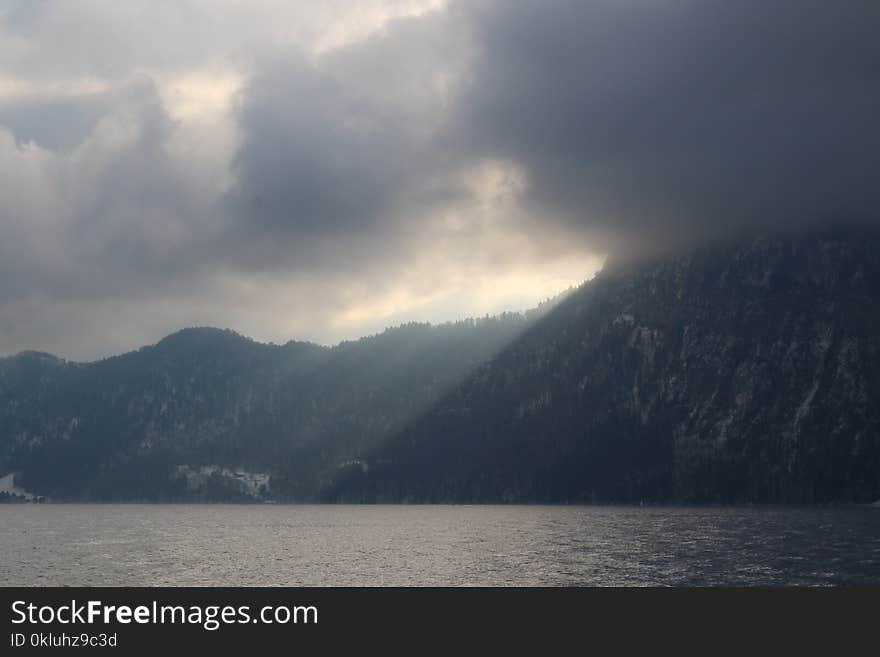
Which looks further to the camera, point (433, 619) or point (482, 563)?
point (482, 563)

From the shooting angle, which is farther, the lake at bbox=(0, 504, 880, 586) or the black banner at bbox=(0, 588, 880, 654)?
the lake at bbox=(0, 504, 880, 586)

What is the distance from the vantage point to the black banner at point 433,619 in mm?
75125

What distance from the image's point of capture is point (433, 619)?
95.9 metres

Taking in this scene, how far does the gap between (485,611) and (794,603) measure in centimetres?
3184

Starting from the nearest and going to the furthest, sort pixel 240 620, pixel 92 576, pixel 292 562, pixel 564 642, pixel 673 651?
pixel 673 651
pixel 564 642
pixel 240 620
pixel 92 576
pixel 292 562

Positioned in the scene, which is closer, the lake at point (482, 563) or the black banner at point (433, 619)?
the black banner at point (433, 619)

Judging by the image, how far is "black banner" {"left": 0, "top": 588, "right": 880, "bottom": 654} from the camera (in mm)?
75125

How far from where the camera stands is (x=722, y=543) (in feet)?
577

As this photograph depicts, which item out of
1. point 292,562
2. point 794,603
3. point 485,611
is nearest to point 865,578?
point 794,603

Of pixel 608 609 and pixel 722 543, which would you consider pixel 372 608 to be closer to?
pixel 608 609

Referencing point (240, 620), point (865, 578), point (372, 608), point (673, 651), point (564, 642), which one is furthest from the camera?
point (865, 578)

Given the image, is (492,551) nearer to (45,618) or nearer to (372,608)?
(372,608)

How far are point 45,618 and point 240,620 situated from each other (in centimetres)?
1688

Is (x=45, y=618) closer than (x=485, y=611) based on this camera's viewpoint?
Yes
